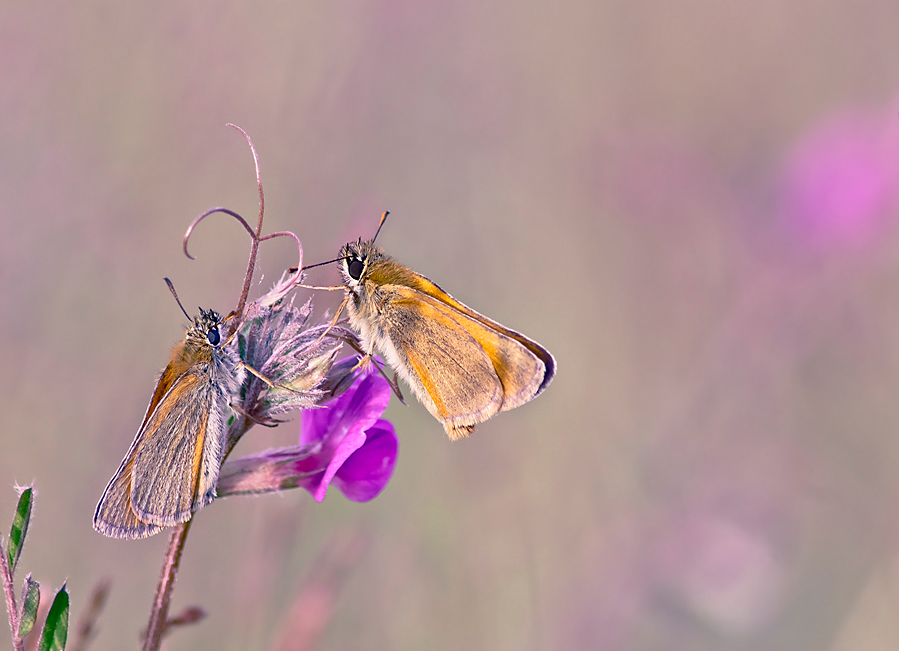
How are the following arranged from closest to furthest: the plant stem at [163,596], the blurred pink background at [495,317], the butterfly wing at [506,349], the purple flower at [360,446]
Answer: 1. the plant stem at [163,596]
2. the purple flower at [360,446]
3. the butterfly wing at [506,349]
4. the blurred pink background at [495,317]

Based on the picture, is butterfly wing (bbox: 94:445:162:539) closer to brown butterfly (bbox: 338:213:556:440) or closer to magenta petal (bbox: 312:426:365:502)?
magenta petal (bbox: 312:426:365:502)

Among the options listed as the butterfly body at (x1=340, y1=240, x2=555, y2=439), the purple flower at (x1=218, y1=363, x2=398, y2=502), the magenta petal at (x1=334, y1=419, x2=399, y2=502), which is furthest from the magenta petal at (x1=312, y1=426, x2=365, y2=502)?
the butterfly body at (x1=340, y1=240, x2=555, y2=439)

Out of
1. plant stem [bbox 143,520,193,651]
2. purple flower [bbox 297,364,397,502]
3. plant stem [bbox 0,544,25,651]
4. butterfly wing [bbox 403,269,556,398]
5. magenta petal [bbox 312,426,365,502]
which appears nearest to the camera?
plant stem [bbox 0,544,25,651]

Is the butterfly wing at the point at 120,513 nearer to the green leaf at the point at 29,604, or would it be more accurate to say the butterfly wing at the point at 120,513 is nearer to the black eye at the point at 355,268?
the green leaf at the point at 29,604

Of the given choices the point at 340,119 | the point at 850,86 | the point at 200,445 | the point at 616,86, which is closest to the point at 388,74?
the point at 340,119

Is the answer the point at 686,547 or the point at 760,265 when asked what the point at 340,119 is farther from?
the point at 686,547

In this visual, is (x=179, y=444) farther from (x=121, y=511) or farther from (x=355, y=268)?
(x=355, y=268)

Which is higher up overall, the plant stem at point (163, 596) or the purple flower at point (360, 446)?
the purple flower at point (360, 446)

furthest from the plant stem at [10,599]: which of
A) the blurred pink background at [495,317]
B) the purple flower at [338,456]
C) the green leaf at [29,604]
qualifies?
the blurred pink background at [495,317]
